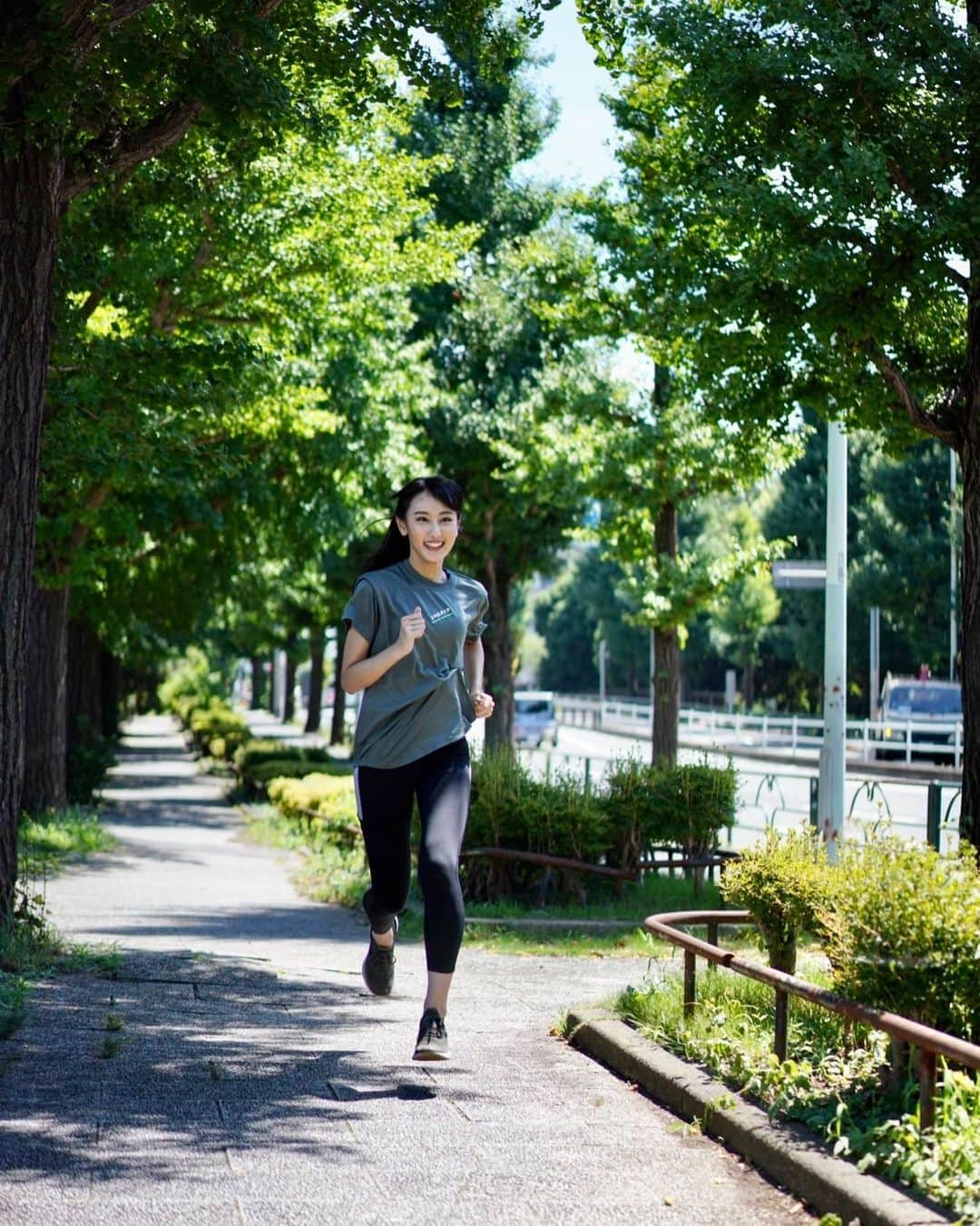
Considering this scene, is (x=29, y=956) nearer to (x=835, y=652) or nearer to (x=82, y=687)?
(x=835, y=652)

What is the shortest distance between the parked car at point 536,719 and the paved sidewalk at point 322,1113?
46969mm

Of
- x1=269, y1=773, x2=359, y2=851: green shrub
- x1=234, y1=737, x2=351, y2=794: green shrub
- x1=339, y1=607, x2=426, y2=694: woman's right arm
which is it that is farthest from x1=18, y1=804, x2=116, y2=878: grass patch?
x1=339, y1=607, x2=426, y2=694: woman's right arm

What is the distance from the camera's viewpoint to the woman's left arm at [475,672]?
599cm

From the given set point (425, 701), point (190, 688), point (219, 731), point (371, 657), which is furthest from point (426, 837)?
point (190, 688)

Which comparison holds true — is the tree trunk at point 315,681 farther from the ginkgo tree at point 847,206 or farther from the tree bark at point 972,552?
the tree bark at point 972,552

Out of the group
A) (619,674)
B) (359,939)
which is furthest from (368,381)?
(619,674)

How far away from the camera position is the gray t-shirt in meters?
5.85

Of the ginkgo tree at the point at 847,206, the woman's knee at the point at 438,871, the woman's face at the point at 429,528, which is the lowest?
the woman's knee at the point at 438,871

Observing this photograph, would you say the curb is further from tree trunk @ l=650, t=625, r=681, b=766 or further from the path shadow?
tree trunk @ l=650, t=625, r=681, b=766

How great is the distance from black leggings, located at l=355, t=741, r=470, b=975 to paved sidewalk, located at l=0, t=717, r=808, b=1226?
0.51 m

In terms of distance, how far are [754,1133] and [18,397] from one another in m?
4.94

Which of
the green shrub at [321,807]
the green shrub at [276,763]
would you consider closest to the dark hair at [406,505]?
the green shrub at [321,807]

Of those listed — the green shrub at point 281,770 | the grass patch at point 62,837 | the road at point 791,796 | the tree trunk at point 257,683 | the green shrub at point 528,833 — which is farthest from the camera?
the tree trunk at point 257,683

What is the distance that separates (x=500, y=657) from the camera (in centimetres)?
3055
